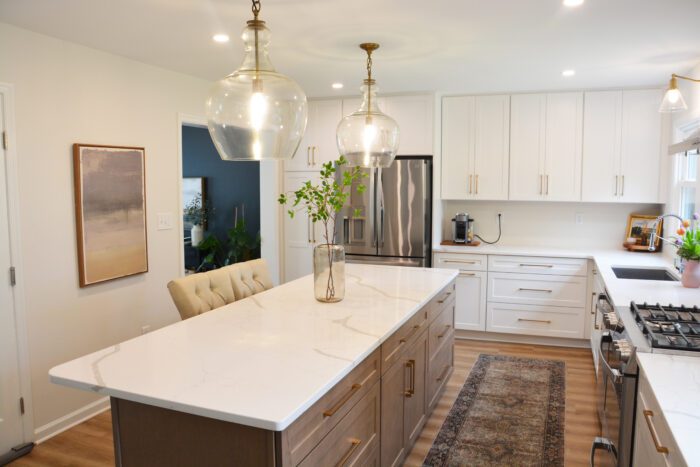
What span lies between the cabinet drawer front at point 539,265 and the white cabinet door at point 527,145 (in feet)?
2.03

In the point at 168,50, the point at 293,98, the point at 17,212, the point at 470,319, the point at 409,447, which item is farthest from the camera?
the point at 470,319

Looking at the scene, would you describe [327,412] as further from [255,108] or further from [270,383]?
[255,108]

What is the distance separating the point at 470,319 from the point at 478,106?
2.03 m

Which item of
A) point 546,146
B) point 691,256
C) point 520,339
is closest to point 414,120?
point 546,146

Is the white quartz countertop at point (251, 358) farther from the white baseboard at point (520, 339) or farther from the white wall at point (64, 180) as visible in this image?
the white baseboard at point (520, 339)

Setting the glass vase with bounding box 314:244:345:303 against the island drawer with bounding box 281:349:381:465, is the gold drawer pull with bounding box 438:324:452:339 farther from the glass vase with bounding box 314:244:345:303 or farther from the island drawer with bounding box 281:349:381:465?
the island drawer with bounding box 281:349:381:465

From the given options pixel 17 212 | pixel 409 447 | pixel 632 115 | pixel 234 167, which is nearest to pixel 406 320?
pixel 409 447

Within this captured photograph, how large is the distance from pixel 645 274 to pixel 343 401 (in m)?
3.02

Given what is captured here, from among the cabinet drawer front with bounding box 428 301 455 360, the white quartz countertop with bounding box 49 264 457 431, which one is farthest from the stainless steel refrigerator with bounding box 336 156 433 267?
the white quartz countertop with bounding box 49 264 457 431

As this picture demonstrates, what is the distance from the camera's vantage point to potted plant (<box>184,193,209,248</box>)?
736 centimetres

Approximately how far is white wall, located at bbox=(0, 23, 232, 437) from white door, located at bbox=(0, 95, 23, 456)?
10 centimetres

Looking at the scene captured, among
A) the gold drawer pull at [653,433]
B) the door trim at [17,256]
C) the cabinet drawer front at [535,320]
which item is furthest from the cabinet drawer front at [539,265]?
the door trim at [17,256]

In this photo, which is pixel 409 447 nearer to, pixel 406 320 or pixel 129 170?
pixel 406 320

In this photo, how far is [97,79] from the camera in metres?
3.62
